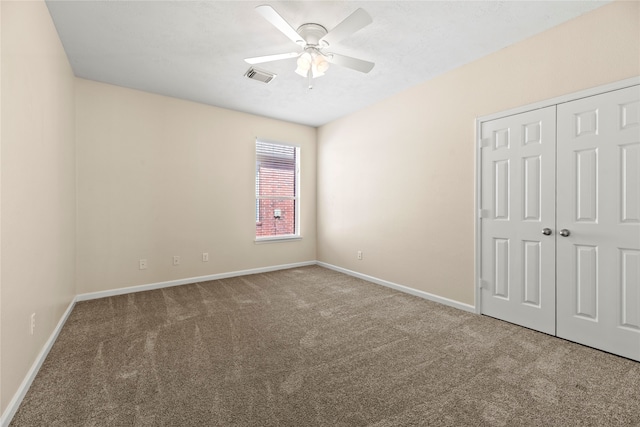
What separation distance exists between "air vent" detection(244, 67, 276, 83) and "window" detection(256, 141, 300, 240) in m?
1.65

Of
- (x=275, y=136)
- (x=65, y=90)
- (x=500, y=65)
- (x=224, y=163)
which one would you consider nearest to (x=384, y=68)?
(x=500, y=65)

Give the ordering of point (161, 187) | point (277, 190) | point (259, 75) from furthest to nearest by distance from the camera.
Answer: point (277, 190) → point (161, 187) → point (259, 75)

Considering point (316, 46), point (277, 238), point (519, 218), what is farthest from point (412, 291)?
point (316, 46)

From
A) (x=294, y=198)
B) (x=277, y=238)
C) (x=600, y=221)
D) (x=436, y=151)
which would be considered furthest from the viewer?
(x=294, y=198)

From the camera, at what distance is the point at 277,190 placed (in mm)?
5340

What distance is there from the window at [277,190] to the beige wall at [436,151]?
0.63m

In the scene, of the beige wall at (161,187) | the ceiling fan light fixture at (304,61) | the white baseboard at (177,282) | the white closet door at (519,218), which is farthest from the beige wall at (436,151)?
the ceiling fan light fixture at (304,61)

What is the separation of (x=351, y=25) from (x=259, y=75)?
5.15 ft

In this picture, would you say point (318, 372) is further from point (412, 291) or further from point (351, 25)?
point (351, 25)

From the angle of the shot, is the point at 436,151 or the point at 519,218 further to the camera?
the point at 436,151

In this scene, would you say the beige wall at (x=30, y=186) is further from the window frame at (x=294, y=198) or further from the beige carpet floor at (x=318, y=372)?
the window frame at (x=294, y=198)

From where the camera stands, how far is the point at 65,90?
3062mm

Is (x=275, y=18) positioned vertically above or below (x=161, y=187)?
above

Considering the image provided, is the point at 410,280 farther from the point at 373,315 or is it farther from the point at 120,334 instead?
the point at 120,334
